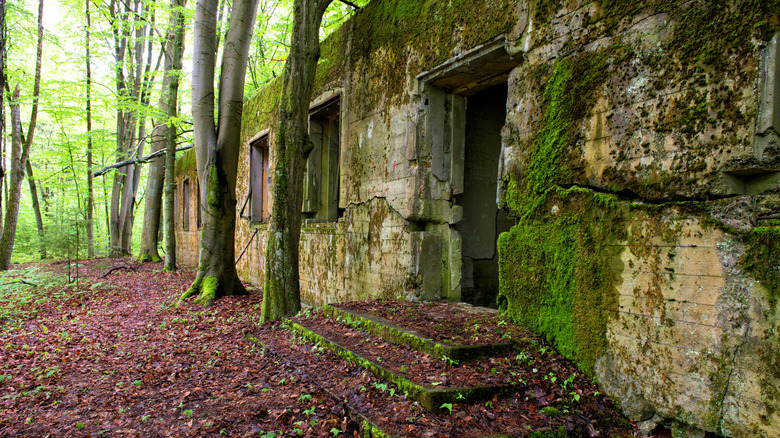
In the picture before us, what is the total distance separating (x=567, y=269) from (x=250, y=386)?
2992 millimetres

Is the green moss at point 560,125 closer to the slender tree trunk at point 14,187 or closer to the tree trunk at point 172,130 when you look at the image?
the tree trunk at point 172,130

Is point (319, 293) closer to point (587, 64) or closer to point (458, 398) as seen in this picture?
point (458, 398)

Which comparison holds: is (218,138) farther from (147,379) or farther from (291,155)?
(147,379)

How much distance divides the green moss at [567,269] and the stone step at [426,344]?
46cm

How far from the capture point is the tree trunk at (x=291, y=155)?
562cm

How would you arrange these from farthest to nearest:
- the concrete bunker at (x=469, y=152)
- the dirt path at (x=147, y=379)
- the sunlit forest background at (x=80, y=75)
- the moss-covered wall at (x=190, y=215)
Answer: the moss-covered wall at (x=190, y=215)
the sunlit forest background at (x=80, y=75)
the concrete bunker at (x=469, y=152)
the dirt path at (x=147, y=379)

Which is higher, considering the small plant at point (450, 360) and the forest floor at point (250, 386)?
the small plant at point (450, 360)

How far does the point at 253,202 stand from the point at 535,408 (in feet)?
29.3

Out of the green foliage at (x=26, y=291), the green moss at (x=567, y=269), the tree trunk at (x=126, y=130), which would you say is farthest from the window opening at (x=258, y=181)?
the tree trunk at (x=126, y=130)

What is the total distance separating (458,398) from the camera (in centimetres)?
283

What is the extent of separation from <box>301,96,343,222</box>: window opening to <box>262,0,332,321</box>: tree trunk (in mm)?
2241

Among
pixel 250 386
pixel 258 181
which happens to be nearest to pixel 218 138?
pixel 258 181

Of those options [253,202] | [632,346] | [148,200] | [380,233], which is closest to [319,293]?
[380,233]

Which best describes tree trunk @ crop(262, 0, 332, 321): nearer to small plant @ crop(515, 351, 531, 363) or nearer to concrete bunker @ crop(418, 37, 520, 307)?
concrete bunker @ crop(418, 37, 520, 307)
